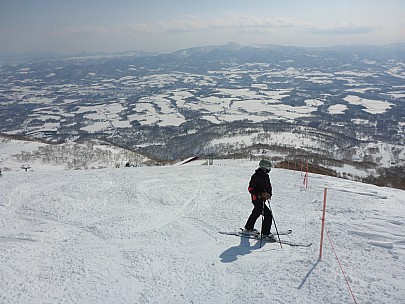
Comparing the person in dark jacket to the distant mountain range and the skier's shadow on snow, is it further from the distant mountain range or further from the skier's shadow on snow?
the distant mountain range

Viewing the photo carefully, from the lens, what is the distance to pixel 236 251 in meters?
6.89

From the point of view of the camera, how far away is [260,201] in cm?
725

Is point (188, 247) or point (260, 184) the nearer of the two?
point (260, 184)

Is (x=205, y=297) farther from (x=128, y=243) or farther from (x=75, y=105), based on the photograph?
(x=75, y=105)

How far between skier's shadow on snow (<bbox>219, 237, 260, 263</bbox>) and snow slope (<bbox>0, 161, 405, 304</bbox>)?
23 millimetres

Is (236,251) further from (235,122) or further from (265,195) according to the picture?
(235,122)

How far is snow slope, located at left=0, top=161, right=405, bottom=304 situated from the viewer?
5.46 m

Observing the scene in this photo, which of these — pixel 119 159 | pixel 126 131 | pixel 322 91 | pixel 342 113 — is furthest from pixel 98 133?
pixel 322 91

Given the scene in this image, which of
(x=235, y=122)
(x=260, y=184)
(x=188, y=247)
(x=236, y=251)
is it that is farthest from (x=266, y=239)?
(x=235, y=122)

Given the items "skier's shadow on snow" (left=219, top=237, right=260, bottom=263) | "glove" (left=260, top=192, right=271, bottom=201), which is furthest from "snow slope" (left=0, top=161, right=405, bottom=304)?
"glove" (left=260, top=192, right=271, bottom=201)

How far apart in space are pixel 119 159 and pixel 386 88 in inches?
7388

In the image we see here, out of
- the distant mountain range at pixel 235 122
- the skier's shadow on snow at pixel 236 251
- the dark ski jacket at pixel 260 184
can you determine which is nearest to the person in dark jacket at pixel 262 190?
the dark ski jacket at pixel 260 184

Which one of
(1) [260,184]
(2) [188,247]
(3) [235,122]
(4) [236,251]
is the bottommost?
(3) [235,122]

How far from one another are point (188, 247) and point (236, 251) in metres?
1.15
